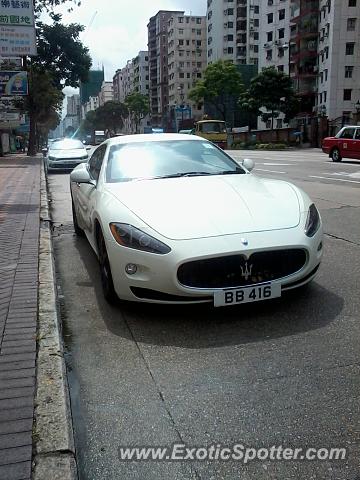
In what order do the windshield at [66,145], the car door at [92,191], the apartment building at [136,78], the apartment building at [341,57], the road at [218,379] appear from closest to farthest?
the road at [218,379] → the car door at [92,191] → the windshield at [66,145] → the apartment building at [341,57] → the apartment building at [136,78]

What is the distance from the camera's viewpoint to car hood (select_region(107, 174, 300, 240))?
3.76 metres

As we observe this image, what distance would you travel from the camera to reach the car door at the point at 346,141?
21.8 meters

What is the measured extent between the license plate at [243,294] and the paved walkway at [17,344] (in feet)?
4.36

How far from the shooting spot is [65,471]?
6.93 feet

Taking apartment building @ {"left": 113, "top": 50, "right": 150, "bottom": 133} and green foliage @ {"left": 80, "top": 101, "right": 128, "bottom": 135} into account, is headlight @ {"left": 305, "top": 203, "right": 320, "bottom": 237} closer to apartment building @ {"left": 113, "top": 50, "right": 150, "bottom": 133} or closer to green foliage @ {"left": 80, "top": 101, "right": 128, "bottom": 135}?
green foliage @ {"left": 80, "top": 101, "right": 128, "bottom": 135}

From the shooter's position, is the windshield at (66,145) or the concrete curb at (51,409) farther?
the windshield at (66,145)

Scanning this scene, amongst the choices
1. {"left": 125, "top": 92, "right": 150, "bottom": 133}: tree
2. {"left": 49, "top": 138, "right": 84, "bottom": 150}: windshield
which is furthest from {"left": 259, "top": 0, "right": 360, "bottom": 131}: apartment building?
{"left": 125, "top": 92, "right": 150, "bottom": 133}: tree

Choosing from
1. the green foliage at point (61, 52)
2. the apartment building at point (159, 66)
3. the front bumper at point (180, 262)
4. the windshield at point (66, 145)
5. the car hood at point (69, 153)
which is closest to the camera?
the front bumper at point (180, 262)

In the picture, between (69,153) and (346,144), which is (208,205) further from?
(346,144)

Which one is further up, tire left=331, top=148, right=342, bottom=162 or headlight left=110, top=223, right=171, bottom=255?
headlight left=110, top=223, right=171, bottom=255

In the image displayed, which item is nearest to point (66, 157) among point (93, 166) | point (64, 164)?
point (64, 164)

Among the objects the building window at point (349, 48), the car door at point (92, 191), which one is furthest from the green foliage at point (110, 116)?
the car door at point (92, 191)

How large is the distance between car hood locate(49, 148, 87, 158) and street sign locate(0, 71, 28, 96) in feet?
26.1

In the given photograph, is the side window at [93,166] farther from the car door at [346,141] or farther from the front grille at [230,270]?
the car door at [346,141]
